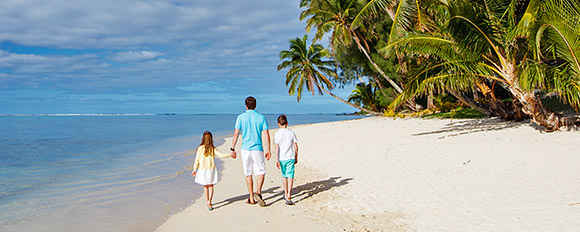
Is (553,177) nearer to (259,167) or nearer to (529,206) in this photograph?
(529,206)

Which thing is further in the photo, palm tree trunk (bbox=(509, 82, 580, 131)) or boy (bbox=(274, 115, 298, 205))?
palm tree trunk (bbox=(509, 82, 580, 131))

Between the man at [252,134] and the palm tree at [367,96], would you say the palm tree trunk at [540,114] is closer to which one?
Answer: the man at [252,134]

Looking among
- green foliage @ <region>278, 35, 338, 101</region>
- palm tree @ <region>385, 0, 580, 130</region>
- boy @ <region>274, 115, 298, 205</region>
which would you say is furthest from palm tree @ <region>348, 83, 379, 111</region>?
boy @ <region>274, 115, 298, 205</region>

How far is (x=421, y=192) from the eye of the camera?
20.0ft

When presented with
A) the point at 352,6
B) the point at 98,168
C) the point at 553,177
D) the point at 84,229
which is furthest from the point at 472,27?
the point at 352,6

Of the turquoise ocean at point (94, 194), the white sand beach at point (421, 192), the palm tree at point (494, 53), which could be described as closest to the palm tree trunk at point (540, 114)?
the palm tree at point (494, 53)

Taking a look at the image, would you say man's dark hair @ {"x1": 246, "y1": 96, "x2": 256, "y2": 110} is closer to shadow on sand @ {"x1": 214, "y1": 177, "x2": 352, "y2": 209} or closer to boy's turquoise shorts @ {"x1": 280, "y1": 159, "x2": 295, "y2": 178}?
boy's turquoise shorts @ {"x1": 280, "y1": 159, "x2": 295, "y2": 178}

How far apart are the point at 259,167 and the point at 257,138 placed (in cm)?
44

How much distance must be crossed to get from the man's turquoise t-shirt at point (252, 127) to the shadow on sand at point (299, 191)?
3.55 feet

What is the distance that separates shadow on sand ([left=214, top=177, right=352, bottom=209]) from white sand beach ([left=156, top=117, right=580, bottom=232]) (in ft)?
0.06

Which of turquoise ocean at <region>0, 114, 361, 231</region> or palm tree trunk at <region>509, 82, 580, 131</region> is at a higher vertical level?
palm tree trunk at <region>509, 82, 580, 131</region>

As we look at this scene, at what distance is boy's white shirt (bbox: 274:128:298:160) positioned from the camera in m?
5.59

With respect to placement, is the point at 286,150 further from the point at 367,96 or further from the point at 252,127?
the point at 367,96

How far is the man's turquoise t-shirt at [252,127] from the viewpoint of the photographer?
530cm
